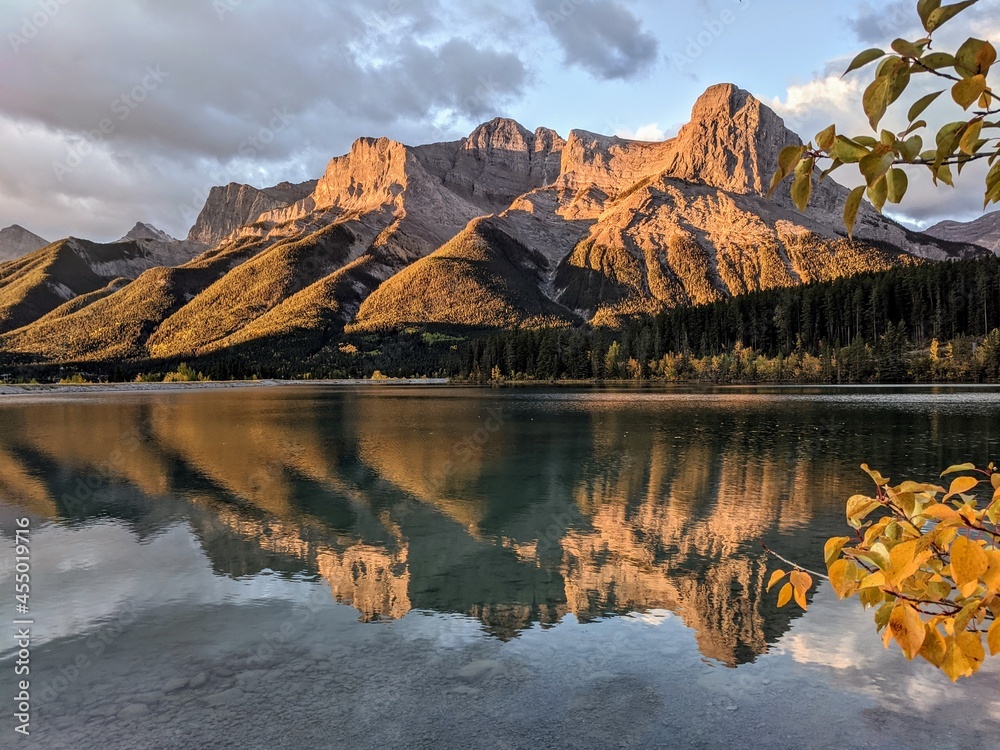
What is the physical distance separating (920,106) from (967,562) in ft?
6.09

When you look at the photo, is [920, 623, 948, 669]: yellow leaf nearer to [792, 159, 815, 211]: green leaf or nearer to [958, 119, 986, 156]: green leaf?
[792, 159, 815, 211]: green leaf

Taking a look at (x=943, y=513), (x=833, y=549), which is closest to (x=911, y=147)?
(x=943, y=513)

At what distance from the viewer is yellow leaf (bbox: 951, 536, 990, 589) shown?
224cm

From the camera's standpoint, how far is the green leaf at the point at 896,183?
234 centimetres

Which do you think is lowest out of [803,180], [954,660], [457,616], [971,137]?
[457,616]

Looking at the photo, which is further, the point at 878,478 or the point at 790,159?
the point at 878,478

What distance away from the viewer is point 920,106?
2.52 m

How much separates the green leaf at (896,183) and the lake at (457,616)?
30.3 ft

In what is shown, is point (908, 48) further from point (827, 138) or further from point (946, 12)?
point (827, 138)

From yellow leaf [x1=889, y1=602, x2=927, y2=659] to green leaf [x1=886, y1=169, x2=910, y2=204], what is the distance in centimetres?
164

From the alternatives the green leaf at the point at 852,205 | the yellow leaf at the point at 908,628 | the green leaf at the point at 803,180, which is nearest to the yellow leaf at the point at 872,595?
the yellow leaf at the point at 908,628

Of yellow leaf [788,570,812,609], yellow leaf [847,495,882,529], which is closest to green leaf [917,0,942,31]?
yellow leaf [847,495,882,529]

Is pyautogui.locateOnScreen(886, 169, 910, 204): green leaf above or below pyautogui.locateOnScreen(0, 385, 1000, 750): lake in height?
above

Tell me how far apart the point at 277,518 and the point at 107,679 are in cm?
1412
